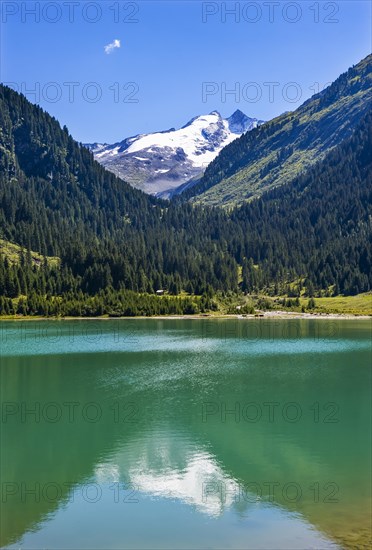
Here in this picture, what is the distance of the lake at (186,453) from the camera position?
30094 millimetres

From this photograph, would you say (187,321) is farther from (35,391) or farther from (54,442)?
(54,442)

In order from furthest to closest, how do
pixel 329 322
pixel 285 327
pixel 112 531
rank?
pixel 329 322 < pixel 285 327 < pixel 112 531

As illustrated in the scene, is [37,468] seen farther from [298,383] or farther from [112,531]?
[298,383]

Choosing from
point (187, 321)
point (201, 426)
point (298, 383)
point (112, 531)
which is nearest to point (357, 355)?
point (298, 383)

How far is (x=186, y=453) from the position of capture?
43.0m

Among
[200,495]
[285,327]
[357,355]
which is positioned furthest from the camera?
[285,327]

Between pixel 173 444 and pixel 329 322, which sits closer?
pixel 173 444

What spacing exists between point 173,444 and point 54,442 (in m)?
9.31

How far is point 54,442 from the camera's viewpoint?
4656 centimetres

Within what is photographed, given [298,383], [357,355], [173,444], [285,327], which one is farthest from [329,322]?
[173,444]

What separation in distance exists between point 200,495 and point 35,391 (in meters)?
37.6

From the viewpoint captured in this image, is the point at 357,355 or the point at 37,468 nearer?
the point at 37,468

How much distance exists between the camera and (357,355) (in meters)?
94.7

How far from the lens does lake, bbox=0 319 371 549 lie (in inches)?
1185
